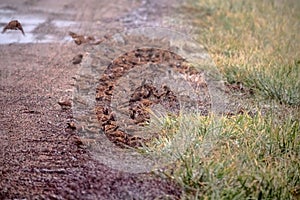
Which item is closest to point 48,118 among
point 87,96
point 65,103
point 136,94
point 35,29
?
point 65,103

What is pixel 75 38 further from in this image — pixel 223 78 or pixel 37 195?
pixel 37 195

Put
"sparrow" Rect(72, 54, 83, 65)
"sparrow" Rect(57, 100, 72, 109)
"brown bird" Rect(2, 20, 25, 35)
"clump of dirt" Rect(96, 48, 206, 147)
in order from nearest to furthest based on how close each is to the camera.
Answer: "clump of dirt" Rect(96, 48, 206, 147) < "sparrow" Rect(57, 100, 72, 109) < "sparrow" Rect(72, 54, 83, 65) < "brown bird" Rect(2, 20, 25, 35)

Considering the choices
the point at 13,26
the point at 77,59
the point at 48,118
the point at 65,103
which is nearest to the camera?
the point at 48,118

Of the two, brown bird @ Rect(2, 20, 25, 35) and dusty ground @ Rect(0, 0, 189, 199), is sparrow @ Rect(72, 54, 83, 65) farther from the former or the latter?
brown bird @ Rect(2, 20, 25, 35)

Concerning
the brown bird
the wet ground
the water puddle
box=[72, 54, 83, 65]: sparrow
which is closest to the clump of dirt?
the wet ground

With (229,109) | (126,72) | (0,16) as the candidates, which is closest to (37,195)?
(229,109)

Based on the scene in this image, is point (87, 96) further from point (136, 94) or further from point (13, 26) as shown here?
point (13, 26)
